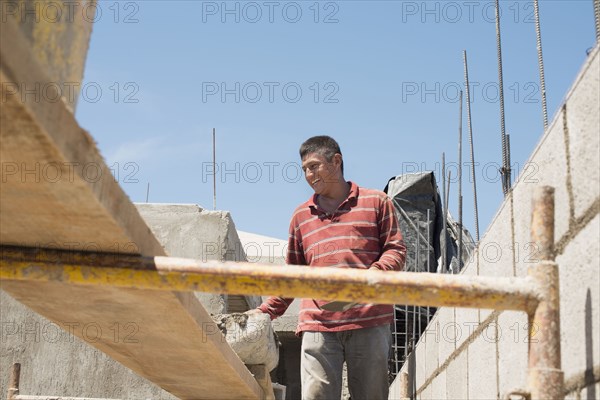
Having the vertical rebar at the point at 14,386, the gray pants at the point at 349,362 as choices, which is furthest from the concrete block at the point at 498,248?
the vertical rebar at the point at 14,386

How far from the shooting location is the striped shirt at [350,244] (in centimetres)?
361

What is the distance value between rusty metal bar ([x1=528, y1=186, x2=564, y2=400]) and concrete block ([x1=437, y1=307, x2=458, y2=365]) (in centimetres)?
207

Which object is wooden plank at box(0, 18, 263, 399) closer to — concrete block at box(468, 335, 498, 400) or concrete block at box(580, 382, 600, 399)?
concrete block at box(468, 335, 498, 400)

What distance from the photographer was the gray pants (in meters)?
3.59

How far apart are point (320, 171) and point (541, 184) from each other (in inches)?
61.0

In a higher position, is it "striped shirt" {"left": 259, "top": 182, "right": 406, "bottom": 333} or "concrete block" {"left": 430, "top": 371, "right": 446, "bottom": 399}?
"striped shirt" {"left": 259, "top": 182, "right": 406, "bottom": 333}

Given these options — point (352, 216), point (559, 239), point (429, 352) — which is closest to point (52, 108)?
point (559, 239)

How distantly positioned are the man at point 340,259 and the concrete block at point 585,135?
4.55ft

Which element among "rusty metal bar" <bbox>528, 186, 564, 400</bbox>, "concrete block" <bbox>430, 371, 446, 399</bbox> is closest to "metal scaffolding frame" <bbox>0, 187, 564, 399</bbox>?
"rusty metal bar" <bbox>528, 186, 564, 400</bbox>

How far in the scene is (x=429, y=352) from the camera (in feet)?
16.7

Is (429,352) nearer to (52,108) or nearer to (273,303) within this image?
(273,303)

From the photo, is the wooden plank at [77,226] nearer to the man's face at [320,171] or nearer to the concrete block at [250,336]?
the concrete block at [250,336]

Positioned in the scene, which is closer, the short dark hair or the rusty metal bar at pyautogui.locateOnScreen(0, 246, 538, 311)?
the rusty metal bar at pyautogui.locateOnScreen(0, 246, 538, 311)

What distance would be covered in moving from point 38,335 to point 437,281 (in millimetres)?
4520
